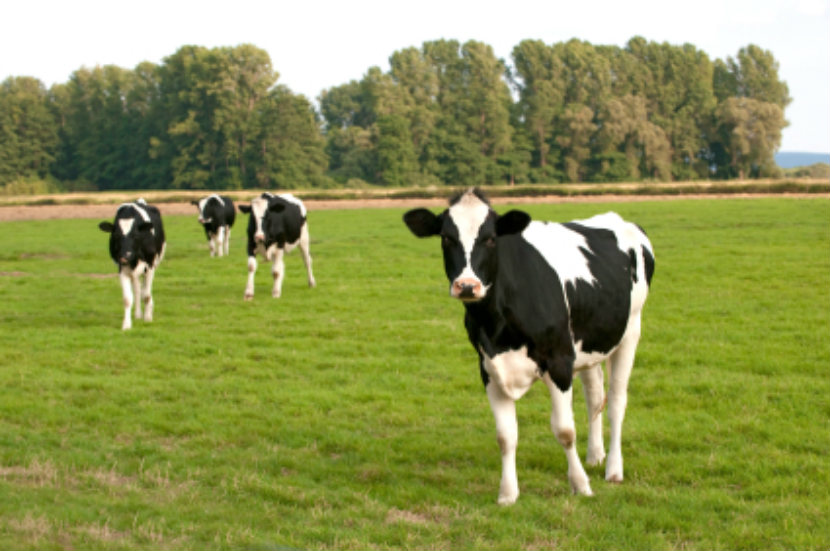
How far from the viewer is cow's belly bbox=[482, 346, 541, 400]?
636cm

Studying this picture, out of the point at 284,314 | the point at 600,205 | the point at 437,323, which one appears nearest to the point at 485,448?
the point at 437,323

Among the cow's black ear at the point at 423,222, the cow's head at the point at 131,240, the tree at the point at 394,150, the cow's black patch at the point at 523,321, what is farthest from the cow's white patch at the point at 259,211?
the tree at the point at 394,150

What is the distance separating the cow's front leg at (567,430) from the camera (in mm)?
6438

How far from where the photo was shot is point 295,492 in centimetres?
675

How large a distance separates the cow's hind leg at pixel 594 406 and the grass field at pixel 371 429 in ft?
0.64

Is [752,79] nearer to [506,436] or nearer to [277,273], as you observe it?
[277,273]

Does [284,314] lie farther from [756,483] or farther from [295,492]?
[756,483]

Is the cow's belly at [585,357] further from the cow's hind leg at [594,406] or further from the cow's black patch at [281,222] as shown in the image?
the cow's black patch at [281,222]

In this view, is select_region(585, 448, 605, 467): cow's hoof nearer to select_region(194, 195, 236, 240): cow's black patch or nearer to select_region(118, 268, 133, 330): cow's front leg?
select_region(118, 268, 133, 330): cow's front leg

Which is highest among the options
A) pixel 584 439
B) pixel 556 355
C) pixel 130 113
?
pixel 130 113

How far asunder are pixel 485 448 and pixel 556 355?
5.88 ft

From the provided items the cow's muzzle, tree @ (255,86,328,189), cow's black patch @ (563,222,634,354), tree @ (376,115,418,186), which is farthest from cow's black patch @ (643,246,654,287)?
tree @ (255,86,328,189)

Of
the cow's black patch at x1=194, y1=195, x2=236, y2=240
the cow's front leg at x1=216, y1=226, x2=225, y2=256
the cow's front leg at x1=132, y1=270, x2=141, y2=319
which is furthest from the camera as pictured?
the cow's front leg at x1=216, y1=226, x2=225, y2=256

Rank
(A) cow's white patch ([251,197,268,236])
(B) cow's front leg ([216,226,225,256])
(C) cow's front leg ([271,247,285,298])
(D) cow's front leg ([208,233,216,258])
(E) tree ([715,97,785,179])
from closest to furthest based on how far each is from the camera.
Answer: (C) cow's front leg ([271,247,285,298]), (A) cow's white patch ([251,197,268,236]), (B) cow's front leg ([216,226,225,256]), (D) cow's front leg ([208,233,216,258]), (E) tree ([715,97,785,179])
